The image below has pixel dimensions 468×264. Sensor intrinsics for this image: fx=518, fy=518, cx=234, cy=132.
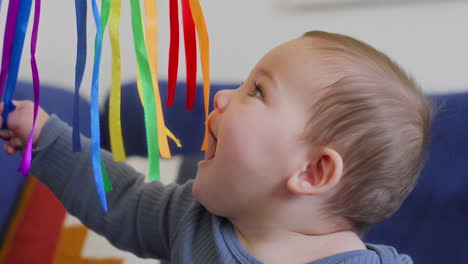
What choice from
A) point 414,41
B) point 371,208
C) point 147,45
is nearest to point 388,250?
point 371,208

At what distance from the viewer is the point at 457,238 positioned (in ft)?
3.49

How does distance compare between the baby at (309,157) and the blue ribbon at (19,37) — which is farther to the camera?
the baby at (309,157)

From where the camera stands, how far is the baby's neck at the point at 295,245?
60 centimetres

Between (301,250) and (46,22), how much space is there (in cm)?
75

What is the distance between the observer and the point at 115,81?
0.48 m

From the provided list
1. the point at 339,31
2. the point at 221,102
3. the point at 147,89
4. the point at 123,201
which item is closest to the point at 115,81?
the point at 147,89

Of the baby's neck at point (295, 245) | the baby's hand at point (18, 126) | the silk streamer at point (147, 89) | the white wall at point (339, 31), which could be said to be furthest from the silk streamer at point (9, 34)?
the white wall at point (339, 31)

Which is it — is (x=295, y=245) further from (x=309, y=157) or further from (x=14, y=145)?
(x=14, y=145)

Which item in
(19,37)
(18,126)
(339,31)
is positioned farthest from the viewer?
(339,31)

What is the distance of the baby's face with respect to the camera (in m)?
0.57

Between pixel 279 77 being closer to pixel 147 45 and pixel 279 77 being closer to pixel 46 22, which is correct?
pixel 147 45

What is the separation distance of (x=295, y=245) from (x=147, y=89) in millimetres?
261

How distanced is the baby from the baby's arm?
52mm

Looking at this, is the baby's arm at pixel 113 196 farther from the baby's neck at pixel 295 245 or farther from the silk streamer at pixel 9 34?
the silk streamer at pixel 9 34
